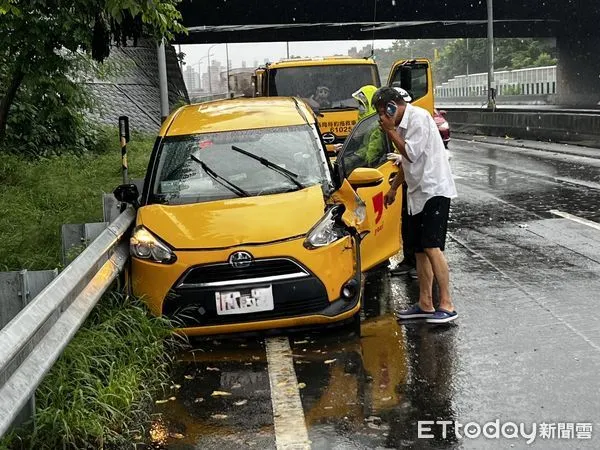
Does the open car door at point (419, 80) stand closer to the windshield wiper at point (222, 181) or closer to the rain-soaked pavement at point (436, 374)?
the rain-soaked pavement at point (436, 374)

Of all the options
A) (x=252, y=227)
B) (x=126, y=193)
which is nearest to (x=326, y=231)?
(x=252, y=227)

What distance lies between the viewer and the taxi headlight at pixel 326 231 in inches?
233

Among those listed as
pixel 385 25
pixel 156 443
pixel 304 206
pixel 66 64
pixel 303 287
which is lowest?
pixel 156 443

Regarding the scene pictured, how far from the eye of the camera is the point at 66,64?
992cm

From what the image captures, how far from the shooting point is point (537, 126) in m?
26.3

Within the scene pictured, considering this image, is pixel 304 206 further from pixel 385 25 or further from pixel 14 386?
pixel 385 25

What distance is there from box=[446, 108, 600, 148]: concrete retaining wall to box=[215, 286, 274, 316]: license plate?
→ 733 inches

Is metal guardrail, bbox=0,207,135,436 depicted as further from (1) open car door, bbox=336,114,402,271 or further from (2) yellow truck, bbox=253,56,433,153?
(2) yellow truck, bbox=253,56,433,153

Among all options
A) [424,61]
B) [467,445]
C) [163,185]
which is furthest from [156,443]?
[424,61]

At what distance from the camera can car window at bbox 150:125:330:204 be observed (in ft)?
22.2

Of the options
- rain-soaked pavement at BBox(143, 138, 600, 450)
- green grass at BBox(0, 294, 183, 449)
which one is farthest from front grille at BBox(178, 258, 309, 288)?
rain-soaked pavement at BBox(143, 138, 600, 450)

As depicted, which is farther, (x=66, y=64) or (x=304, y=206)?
(x=66, y=64)

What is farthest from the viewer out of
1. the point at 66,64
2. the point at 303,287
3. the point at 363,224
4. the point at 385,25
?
the point at 385,25

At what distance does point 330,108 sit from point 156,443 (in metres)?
11.1
